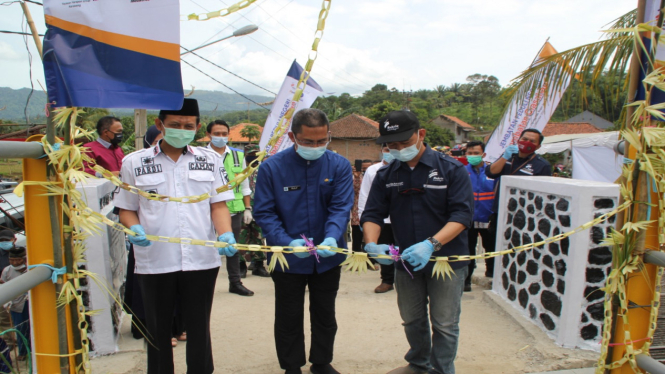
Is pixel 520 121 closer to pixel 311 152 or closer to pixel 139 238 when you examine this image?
pixel 311 152

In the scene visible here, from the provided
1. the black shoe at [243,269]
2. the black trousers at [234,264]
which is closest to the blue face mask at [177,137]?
the black trousers at [234,264]

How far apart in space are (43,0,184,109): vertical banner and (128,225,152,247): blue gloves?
876mm

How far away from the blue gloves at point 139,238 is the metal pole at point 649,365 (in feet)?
8.33

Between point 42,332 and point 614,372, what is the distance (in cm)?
263

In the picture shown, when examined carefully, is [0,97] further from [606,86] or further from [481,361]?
[606,86]

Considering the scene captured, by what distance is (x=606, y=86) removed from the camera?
4465mm

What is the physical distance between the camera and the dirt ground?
3326 millimetres

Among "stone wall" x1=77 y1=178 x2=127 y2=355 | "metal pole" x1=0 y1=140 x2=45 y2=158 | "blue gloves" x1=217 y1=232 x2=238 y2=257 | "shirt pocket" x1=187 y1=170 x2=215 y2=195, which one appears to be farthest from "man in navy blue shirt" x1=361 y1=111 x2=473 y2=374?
"stone wall" x1=77 y1=178 x2=127 y2=355

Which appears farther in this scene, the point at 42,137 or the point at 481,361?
the point at 481,361

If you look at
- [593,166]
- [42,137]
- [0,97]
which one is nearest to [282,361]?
[42,137]

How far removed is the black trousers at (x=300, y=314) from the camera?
2.98 metres

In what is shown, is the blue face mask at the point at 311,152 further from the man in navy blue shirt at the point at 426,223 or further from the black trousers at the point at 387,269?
the black trousers at the point at 387,269

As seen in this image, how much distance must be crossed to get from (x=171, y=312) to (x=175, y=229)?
54cm

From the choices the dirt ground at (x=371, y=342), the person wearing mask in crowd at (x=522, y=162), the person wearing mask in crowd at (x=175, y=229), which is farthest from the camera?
the person wearing mask in crowd at (x=522, y=162)
